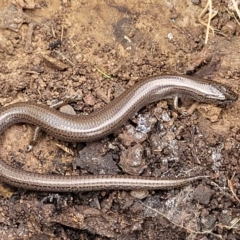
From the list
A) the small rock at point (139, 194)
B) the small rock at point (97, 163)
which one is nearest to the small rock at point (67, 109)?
the small rock at point (97, 163)

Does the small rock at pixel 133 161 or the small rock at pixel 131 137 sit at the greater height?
the small rock at pixel 131 137

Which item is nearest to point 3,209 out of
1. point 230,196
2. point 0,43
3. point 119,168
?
point 119,168

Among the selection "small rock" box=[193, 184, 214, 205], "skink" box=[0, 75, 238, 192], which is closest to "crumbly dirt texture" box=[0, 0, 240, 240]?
"small rock" box=[193, 184, 214, 205]

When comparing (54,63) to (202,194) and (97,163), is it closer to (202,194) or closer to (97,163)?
(97,163)

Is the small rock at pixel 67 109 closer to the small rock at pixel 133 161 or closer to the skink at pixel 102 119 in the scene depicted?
the skink at pixel 102 119

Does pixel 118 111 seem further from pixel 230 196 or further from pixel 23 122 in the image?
pixel 230 196

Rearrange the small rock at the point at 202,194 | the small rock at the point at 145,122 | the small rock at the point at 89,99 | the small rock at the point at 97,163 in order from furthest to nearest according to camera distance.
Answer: the small rock at the point at 89,99 < the small rock at the point at 145,122 < the small rock at the point at 97,163 < the small rock at the point at 202,194

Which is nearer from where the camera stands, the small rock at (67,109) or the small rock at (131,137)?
the small rock at (131,137)

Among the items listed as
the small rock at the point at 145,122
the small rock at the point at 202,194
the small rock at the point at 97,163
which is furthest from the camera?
the small rock at the point at 145,122
